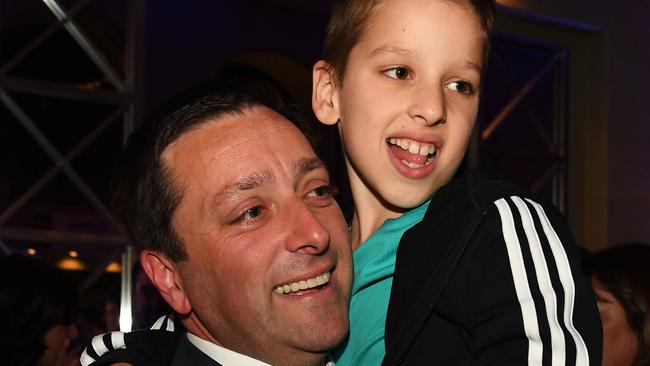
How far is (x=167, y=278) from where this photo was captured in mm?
1992

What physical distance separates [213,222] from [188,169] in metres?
0.13

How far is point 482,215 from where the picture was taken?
1.70m

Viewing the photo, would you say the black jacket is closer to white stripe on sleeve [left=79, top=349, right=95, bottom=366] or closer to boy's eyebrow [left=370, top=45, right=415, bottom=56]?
boy's eyebrow [left=370, top=45, right=415, bottom=56]

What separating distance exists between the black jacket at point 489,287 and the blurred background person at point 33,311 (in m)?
1.79

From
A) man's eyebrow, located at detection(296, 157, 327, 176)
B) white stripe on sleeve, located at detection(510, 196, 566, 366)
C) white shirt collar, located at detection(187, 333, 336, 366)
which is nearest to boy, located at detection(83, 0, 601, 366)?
white stripe on sleeve, located at detection(510, 196, 566, 366)

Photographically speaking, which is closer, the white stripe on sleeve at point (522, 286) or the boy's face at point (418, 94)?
the white stripe on sleeve at point (522, 286)

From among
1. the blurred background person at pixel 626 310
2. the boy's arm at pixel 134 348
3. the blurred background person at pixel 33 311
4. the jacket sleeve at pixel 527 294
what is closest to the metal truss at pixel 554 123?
the blurred background person at pixel 626 310

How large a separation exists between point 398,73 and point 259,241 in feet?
1.53

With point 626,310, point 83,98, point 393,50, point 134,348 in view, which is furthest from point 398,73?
point 83,98

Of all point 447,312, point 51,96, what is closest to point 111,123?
point 51,96

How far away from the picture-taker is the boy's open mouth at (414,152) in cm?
192

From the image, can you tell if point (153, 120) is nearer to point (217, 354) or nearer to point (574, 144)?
point (217, 354)

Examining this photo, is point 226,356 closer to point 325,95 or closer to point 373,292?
point 373,292

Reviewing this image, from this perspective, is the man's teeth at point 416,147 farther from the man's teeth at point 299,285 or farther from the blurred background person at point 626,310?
the blurred background person at point 626,310
